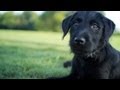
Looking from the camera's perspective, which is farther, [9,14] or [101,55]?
[9,14]

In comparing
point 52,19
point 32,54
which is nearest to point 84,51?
point 52,19

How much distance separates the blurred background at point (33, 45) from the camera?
404cm

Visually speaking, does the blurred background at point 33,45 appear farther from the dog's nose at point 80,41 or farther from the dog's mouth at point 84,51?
the dog's nose at point 80,41

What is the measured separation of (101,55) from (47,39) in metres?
0.77

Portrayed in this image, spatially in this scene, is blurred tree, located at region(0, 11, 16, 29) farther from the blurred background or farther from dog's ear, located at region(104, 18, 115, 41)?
dog's ear, located at region(104, 18, 115, 41)

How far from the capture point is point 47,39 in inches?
164

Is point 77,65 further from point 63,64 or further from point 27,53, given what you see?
point 27,53

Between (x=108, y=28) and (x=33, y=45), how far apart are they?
3.25 ft

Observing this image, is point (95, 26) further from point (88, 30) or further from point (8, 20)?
point (8, 20)

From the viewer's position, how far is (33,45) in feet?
13.7

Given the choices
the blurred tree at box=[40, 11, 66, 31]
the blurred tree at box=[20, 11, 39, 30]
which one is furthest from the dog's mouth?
the blurred tree at box=[20, 11, 39, 30]

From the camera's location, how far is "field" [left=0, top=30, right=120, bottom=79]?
13.3 feet

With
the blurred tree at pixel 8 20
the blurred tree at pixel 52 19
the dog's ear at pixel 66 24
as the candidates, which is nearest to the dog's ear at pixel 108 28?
the dog's ear at pixel 66 24

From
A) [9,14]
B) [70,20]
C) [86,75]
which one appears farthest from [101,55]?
[9,14]
